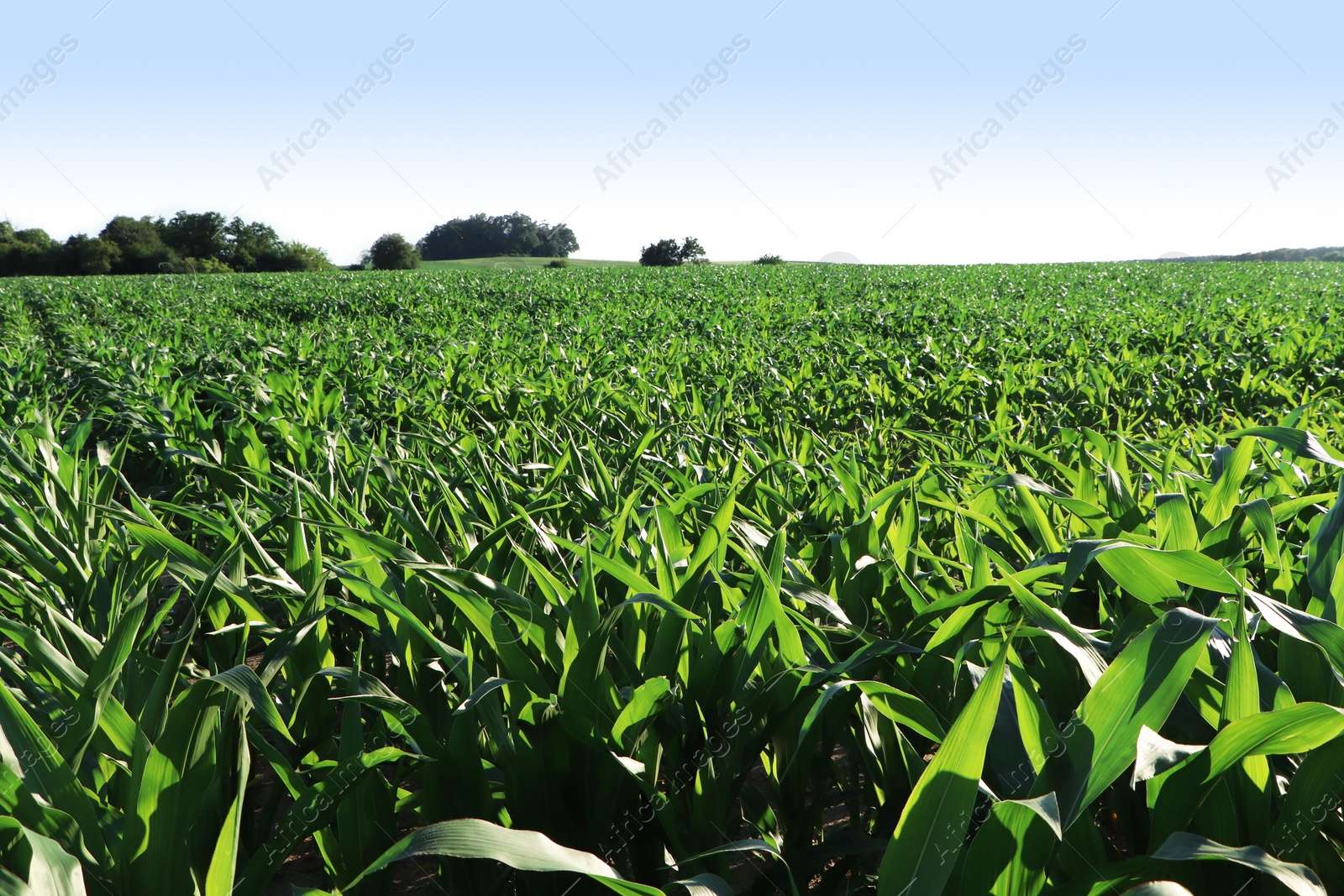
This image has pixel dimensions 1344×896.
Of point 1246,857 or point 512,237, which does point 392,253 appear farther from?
point 1246,857

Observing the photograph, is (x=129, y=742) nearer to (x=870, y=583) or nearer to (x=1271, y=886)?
(x=870, y=583)

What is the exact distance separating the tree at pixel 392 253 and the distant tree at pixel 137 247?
41.4 feet

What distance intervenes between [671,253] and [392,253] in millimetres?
20536

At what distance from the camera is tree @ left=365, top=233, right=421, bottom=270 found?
179 ft

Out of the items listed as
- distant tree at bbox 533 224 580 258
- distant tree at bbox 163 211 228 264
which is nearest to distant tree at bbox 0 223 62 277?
distant tree at bbox 163 211 228 264

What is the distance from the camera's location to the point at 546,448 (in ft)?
11.1

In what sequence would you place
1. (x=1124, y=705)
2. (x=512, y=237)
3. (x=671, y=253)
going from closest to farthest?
(x=1124, y=705) < (x=671, y=253) < (x=512, y=237)

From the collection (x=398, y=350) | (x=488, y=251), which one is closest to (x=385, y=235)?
(x=488, y=251)

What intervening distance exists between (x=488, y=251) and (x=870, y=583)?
67008mm

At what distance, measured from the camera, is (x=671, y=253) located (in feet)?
170

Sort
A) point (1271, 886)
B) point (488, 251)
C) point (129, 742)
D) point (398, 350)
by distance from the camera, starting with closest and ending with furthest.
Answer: point (1271, 886) < point (129, 742) < point (398, 350) < point (488, 251)

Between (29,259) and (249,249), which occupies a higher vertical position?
(249,249)

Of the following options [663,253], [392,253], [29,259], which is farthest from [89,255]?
[663,253]

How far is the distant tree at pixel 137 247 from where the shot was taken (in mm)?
54000
